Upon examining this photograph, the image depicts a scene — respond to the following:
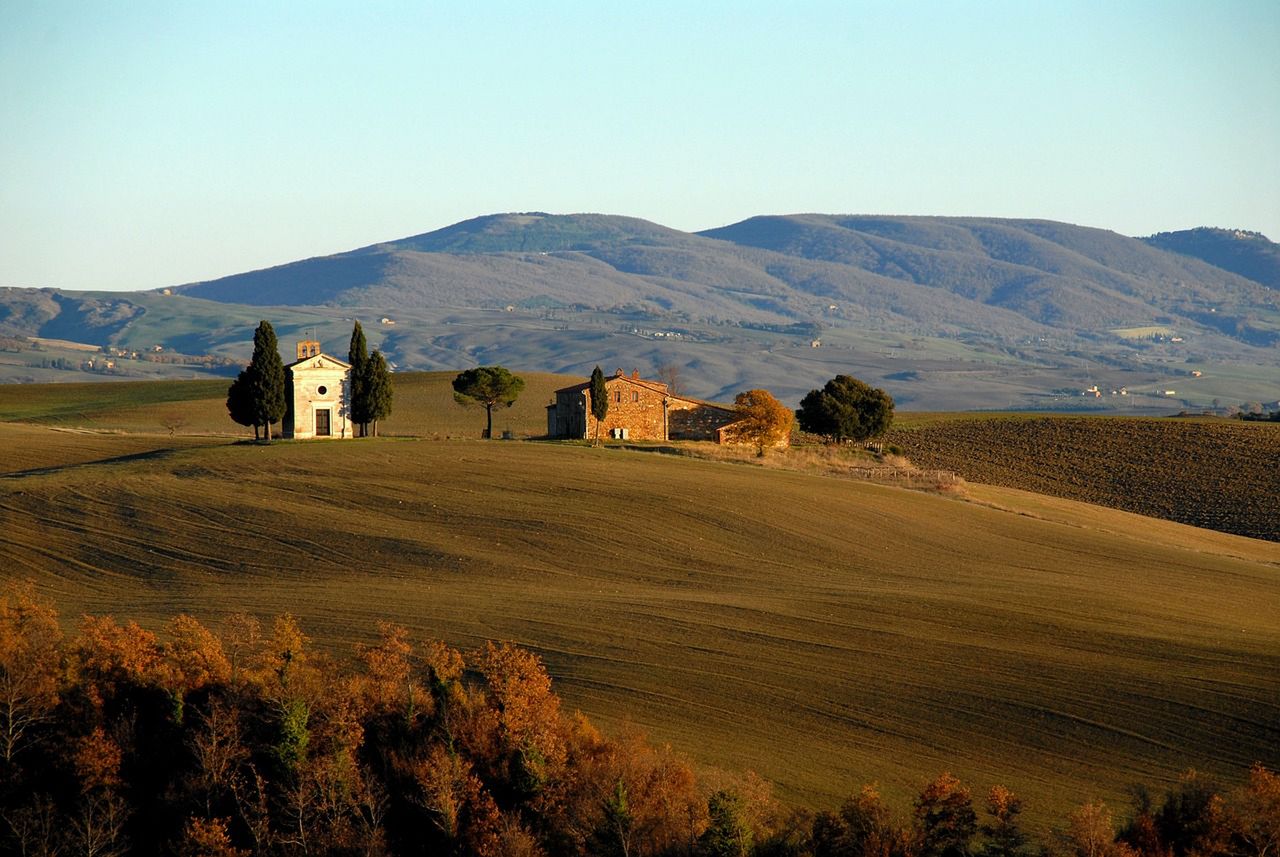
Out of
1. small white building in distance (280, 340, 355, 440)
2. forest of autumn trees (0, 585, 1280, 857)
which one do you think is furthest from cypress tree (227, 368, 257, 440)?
forest of autumn trees (0, 585, 1280, 857)

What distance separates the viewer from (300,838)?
121 ft

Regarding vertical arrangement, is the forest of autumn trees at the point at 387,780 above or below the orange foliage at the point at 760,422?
below

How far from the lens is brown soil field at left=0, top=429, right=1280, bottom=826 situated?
3931cm

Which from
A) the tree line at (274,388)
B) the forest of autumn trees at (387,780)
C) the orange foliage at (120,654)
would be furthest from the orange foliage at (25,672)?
the tree line at (274,388)

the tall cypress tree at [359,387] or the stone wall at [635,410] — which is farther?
the stone wall at [635,410]

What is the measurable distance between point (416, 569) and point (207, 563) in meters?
7.85

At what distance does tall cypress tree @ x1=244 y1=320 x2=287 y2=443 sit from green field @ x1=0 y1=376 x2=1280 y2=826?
11.1ft

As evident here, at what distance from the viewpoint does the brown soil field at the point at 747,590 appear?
39.3 metres

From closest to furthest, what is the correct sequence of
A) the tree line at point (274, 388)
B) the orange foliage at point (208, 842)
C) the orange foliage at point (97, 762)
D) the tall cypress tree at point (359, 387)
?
the orange foliage at point (208, 842)
the orange foliage at point (97, 762)
the tree line at point (274, 388)
the tall cypress tree at point (359, 387)

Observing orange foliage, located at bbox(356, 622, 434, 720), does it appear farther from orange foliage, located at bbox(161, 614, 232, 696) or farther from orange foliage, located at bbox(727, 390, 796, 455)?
orange foliage, located at bbox(727, 390, 796, 455)

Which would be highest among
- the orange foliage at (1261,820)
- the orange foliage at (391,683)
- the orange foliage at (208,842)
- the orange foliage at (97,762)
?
the orange foliage at (391,683)

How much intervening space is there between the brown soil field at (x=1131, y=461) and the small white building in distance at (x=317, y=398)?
39040mm

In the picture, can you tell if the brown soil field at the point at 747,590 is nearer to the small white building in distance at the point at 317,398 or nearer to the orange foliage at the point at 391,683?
the orange foliage at the point at 391,683

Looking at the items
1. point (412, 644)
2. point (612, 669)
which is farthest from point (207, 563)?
point (612, 669)
